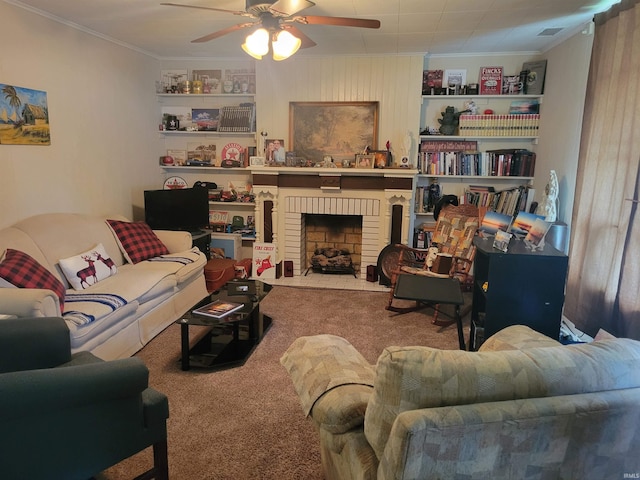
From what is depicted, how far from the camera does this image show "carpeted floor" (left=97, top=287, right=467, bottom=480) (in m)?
1.99

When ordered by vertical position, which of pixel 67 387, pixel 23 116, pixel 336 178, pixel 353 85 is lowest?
pixel 67 387

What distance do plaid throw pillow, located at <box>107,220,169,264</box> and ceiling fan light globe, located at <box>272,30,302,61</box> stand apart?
7.11ft

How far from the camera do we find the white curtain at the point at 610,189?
2707 millimetres

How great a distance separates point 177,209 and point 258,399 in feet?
9.06

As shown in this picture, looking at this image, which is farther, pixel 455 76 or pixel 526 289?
pixel 455 76

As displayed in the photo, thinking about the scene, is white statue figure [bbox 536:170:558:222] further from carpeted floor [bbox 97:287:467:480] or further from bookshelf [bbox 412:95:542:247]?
carpeted floor [bbox 97:287:467:480]

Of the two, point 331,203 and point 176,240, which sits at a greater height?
point 331,203

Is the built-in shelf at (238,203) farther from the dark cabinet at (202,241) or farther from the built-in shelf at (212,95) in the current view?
Answer: the built-in shelf at (212,95)

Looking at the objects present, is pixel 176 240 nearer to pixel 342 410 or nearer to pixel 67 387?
pixel 67 387

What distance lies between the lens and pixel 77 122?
3.87 metres

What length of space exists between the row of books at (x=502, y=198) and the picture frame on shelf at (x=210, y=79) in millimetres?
3145

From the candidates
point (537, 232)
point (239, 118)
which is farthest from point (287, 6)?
point (239, 118)

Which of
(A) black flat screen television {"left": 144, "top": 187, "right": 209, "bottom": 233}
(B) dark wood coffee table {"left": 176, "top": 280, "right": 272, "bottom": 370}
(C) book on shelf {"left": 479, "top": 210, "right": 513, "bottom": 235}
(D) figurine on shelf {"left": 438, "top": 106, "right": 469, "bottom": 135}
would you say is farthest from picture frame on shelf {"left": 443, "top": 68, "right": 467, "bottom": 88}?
(B) dark wood coffee table {"left": 176, "top": 280, "right": 272, "bottom": 370}

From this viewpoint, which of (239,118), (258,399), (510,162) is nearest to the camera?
(258,399)
